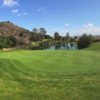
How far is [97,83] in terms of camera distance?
11.5m

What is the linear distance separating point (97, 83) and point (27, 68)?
5.31 meters

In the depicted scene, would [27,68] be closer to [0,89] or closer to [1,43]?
[0,89]

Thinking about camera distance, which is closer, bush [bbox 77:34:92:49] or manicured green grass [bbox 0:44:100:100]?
manicured green grass [bbox 0:44:100:100]

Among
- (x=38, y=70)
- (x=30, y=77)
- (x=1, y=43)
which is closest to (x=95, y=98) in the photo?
(x=30, y=77)

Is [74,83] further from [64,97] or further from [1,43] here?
[1,43]

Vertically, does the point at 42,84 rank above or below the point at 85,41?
below

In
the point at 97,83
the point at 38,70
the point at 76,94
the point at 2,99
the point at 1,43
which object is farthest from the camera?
the point at 1,43

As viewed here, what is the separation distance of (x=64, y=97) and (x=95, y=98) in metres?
1.14

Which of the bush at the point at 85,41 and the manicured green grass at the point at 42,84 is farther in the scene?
the bush at the point at 85,41

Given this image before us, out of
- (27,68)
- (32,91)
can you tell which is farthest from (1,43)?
(32,91)

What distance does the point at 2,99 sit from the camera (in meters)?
9.04

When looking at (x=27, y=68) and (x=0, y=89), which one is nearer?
(x=0, y=89)

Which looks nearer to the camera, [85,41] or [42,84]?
[42,84]

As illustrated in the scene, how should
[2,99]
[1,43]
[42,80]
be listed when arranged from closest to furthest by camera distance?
[2,99] → [42,80] → [1,43]
